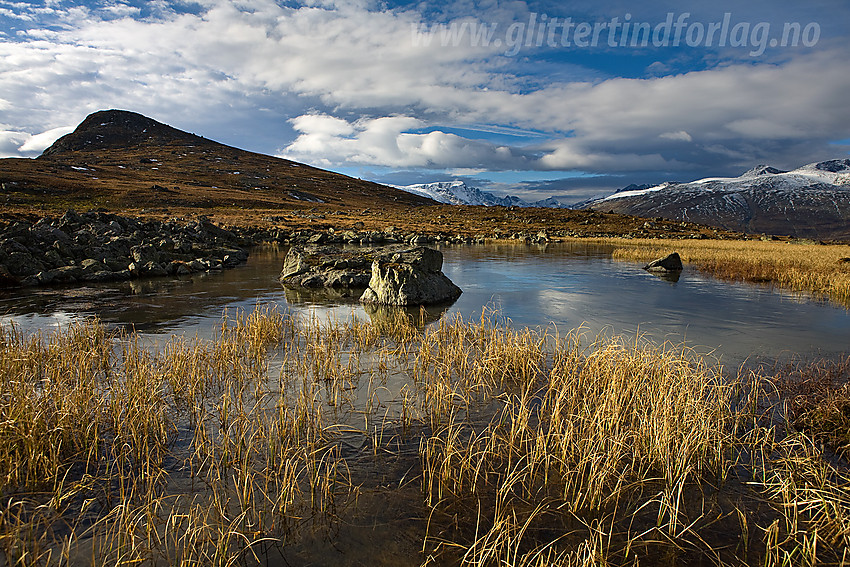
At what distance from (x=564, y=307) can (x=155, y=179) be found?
5557 inches

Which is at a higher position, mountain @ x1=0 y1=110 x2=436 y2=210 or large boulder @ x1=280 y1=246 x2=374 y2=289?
mountain @ x1=0 y1=110 x2=436 y2=210

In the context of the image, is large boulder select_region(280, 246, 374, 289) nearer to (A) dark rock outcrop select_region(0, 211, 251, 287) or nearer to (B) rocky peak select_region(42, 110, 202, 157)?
(A) dark rock outcrop select_region(0, 211, 251, 287)

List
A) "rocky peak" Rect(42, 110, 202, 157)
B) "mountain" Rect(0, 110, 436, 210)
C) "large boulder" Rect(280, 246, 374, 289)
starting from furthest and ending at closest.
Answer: "rocky peak" Rect(42, 110, 202, 157)
"mountain" Rect(0, 110, 436, 210)
"large boulder" Rect(280, 246, 374, 289)

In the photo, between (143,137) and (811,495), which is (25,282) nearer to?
(811,495)

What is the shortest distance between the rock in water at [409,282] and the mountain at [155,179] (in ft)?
263

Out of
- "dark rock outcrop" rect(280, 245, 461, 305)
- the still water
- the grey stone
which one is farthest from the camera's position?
the grey stone

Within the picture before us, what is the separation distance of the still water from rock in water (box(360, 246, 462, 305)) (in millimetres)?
998

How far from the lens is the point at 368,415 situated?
8539mm

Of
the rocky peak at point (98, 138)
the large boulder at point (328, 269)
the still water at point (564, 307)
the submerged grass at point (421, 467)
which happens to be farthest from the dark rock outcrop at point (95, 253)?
the rocky peak at point (98, 138)

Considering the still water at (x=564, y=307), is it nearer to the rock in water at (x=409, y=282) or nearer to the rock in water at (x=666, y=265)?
the rock in water at (x=409, y=282)

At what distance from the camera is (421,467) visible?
22.4 ft

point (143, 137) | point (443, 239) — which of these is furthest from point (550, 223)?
point (143, 137)

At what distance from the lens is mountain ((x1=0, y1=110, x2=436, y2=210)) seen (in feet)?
305

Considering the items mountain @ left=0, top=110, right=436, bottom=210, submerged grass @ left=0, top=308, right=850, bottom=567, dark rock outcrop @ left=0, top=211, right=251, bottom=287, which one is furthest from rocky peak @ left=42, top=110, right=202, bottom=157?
submerged grass @ left=0, top=308, right=850, bottom=567
